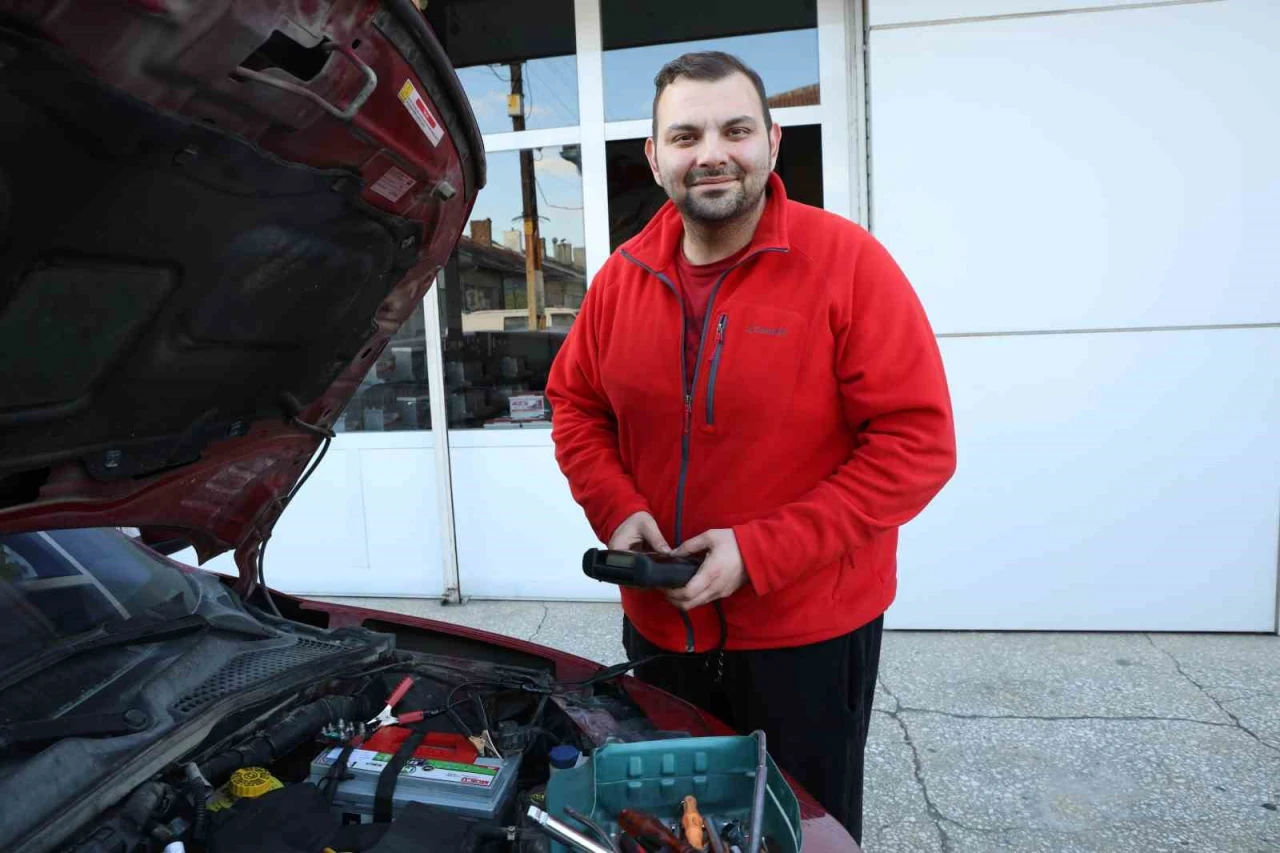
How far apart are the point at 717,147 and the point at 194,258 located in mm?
1033

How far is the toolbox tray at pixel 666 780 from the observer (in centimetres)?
136

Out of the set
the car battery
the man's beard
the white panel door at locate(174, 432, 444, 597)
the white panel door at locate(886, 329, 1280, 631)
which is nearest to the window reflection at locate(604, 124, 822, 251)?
the white panel door at locate(886, 329, 1280, 631)

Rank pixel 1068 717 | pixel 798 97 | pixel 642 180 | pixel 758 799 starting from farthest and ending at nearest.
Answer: pixel 642 180, pixel 798 97, pixel 1068 717, pixel 758 799

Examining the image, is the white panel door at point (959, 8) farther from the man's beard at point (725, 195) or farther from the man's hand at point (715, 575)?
the man's hand at point (715, 575)

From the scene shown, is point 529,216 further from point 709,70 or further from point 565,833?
point 565,833

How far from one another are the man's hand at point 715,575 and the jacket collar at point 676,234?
2.08 feet

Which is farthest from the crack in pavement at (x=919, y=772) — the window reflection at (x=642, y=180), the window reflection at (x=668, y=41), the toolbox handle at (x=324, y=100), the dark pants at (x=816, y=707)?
the window reflection at (x=668, y=41)

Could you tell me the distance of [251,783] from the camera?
143cm

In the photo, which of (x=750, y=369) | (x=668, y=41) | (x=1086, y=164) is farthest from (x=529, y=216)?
(x=750, y=369)

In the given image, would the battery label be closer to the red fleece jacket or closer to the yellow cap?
the yellow cap

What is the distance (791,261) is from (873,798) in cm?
198

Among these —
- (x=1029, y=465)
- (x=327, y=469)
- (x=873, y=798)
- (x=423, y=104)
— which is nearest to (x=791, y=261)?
(x=423, y=104)

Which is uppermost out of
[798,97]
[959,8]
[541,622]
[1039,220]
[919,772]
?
[959,8]

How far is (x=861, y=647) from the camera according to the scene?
188cm
